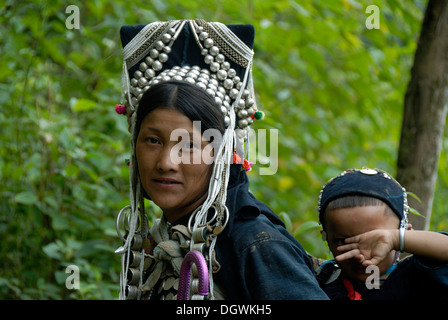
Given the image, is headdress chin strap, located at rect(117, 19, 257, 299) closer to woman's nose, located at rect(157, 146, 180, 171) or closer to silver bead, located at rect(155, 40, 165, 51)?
silver bead, located at rect(155, 40, 165, 51)

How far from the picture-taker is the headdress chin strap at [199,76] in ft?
6.80

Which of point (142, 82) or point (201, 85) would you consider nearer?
point (201, 85)

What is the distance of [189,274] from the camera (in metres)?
1.85

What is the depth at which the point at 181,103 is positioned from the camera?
196cm

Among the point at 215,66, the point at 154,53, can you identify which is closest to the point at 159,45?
the point at 154,53

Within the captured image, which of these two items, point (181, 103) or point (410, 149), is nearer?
point (181, 103)

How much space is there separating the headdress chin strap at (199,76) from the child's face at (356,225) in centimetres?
48

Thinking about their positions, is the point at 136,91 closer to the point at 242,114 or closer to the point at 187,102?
the point at 187,102

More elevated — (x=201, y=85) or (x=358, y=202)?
(x=201, y=85)

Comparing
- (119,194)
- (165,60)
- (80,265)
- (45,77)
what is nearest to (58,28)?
(45,77)

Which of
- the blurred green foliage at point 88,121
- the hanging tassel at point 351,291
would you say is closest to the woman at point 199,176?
the hanging tassel at point 351,291

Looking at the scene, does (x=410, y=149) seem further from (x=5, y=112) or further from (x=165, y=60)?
(x=5, y=112)

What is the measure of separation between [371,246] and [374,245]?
13mm

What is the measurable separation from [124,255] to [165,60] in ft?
2.65
